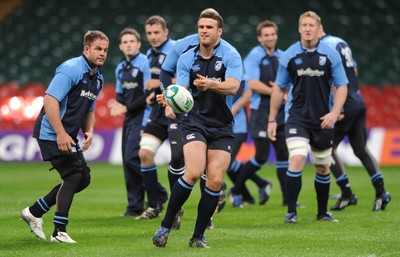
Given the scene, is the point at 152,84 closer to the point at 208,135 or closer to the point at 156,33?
the point at 156,33

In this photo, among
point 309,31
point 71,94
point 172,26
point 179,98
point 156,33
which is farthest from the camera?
point 172,26

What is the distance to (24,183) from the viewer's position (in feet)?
53.4

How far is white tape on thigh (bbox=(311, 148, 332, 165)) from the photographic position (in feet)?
33.0

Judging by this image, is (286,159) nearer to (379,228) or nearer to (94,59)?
(379,228)

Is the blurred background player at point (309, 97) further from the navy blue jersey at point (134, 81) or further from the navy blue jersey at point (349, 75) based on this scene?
the navy blue jersey at point (134, 81)

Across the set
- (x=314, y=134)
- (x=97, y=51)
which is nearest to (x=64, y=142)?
(x=97, y=51)

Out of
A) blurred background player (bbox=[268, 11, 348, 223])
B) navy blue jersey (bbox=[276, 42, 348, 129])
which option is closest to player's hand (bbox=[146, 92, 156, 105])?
blurred background player (bbox=[268, 11, 348, 223])

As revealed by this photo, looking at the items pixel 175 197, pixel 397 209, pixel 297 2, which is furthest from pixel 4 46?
pixel 175 197

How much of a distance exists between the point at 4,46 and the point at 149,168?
18.9m

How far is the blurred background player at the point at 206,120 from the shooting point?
7867mm

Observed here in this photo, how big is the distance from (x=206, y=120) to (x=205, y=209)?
0.86 meters

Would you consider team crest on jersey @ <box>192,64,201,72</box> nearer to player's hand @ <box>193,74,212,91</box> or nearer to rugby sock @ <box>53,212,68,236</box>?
player's hand @ <box>193,74,212,91</box>

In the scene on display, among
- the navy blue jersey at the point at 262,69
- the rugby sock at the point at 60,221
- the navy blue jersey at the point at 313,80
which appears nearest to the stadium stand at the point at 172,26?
the navy blue jersey at the point at 262,69

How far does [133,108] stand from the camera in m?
11.2
